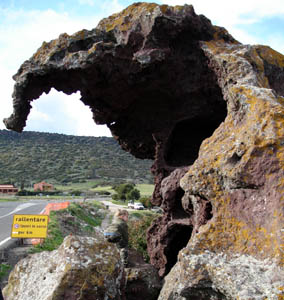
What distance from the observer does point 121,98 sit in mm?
7801

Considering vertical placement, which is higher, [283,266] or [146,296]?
[283,266]

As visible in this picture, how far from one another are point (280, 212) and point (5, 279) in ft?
26.2

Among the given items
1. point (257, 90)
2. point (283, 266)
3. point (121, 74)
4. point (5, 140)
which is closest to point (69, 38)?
point (121, 74)

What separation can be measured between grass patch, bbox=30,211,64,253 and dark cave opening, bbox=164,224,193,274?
21.1 feet

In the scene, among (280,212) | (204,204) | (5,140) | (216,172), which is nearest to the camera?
(280,212)

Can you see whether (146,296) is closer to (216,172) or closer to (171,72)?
(216,172)

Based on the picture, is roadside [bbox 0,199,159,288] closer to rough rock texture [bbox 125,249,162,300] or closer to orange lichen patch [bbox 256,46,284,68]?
rough rock texture [bbox 125,249,162,300]

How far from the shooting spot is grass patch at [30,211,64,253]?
1255 centimetres

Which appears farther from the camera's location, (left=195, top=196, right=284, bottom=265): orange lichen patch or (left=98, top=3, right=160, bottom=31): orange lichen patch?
(left=98, top=3, right=160, bottom=31): orange lichen patch

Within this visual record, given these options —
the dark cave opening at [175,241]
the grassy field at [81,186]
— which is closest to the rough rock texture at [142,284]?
the dark cave opening at [175,241]

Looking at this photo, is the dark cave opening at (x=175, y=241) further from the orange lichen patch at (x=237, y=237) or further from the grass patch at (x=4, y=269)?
the grass patch at (x=4, y=269)

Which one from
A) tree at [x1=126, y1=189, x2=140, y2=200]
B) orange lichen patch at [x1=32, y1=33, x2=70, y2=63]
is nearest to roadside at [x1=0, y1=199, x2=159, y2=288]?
orange lichen patch at [x1=32, y1=33, x2=70, y2=63]

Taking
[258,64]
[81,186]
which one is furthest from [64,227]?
[81,186]

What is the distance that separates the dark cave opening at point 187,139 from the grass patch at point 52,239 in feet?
22.4
